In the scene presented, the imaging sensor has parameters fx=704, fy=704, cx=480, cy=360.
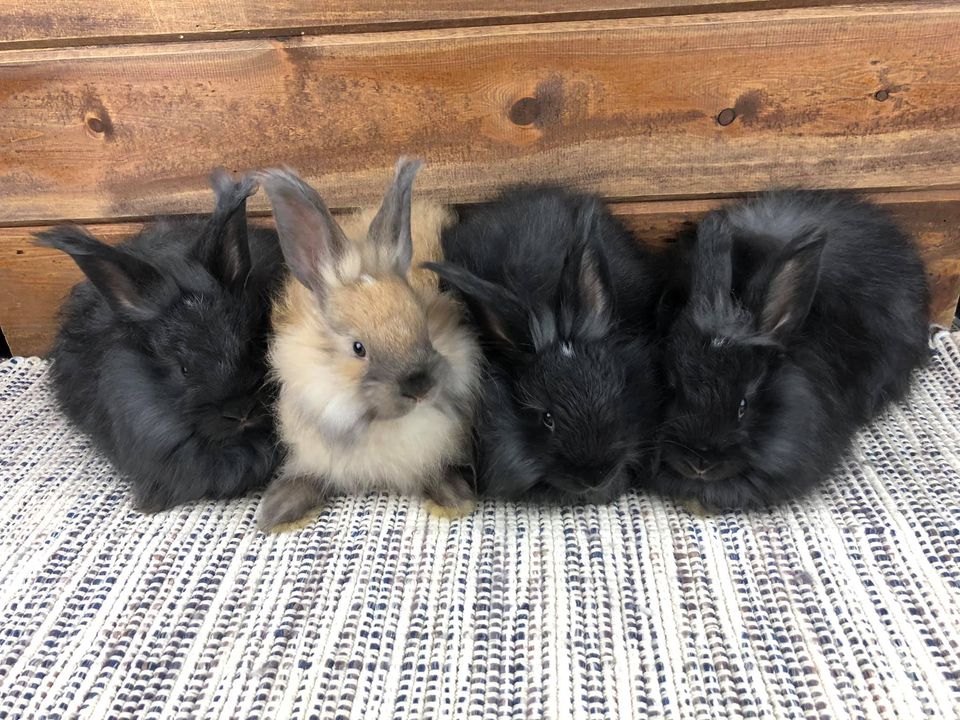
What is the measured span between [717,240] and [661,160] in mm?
380

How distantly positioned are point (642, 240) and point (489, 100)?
41 centimetres

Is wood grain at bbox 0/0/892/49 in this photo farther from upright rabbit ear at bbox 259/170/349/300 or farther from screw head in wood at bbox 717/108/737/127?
upright rabbit ear at bbox 259/170/349/300

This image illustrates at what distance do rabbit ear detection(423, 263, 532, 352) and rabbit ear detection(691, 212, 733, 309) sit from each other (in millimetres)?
263

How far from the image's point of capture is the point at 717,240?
1019 mm

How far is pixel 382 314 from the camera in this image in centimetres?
98

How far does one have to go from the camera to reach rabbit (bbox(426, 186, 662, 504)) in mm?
1005

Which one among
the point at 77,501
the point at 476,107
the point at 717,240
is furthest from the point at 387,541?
the point at 476,107

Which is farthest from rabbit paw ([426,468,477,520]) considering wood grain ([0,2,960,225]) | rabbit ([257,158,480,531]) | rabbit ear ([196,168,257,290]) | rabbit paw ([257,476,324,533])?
wood grain ([0,2,960,225])

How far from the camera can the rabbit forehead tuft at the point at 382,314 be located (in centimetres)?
97

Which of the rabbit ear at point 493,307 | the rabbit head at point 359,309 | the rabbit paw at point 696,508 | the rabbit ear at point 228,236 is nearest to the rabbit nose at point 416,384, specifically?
the rabbit head at point 359,309

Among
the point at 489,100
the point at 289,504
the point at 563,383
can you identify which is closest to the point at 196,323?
the point at 289,504

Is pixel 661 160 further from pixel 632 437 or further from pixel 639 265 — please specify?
pixel 632 437

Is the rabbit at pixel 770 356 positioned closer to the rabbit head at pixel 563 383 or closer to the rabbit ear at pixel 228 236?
the rabbit head at pixel 563 383

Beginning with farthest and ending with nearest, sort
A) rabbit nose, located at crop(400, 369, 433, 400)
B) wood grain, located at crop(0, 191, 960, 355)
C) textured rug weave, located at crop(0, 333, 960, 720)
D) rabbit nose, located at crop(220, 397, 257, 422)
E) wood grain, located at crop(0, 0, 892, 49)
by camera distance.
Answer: wood grain, located at crop(0, 191, 960, 355) → wood grain, located at crop(0, 0, 892, 49) → rabbit nose, located at crop(220, 397, 257, 422) → rabbit nose, located at crop(400, 369, 433, 400) → textured rug weave, located at crop(0, 333, 960, 720)
